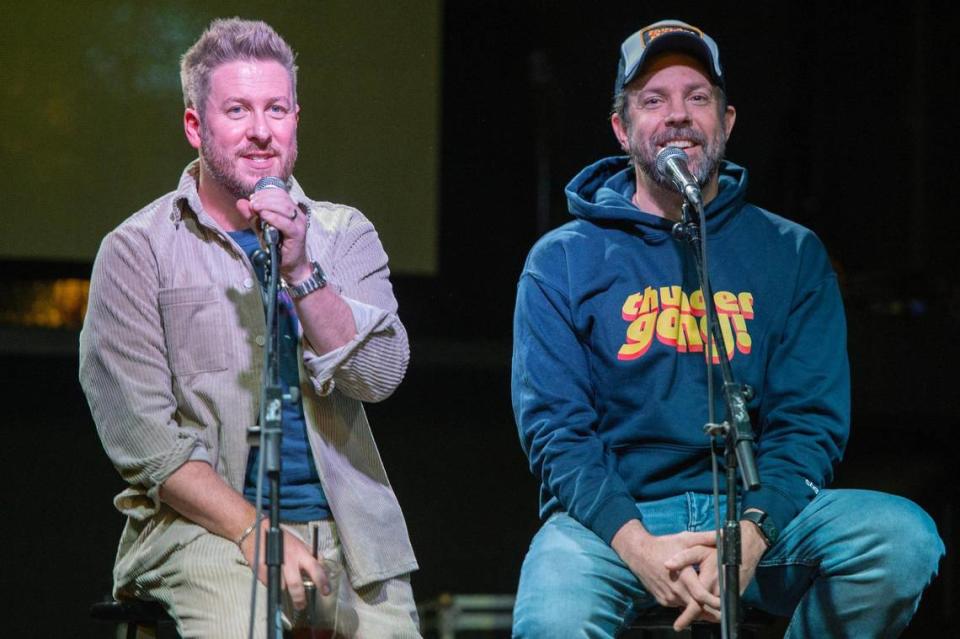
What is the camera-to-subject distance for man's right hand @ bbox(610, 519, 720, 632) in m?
2.48

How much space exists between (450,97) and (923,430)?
1960 millimetres

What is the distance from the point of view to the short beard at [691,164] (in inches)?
116

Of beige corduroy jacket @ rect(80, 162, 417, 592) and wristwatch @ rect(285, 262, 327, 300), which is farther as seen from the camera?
beige corduroy jacket @ rect(80, 162, 417, 592)

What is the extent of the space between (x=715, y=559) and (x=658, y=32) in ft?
4.00

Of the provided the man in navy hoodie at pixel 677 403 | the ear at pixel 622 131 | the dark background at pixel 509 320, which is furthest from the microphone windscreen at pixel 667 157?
the dark background at pixel 509 320

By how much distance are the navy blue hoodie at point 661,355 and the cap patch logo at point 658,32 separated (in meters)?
0.37

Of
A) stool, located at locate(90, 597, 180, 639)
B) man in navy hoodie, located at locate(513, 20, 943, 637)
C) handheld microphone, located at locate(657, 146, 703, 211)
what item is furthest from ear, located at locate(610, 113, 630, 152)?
stool, located at locate(90, 597, 180, 639)

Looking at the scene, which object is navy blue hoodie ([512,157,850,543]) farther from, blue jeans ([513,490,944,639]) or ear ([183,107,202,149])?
ear ([183,107,202,149])

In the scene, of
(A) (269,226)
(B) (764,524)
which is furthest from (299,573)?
(B) (764,524)

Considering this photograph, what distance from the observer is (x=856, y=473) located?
15.0ft

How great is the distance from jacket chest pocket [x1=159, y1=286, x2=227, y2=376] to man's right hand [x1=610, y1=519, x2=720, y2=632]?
91cm

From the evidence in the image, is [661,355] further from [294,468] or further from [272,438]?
[272,438]

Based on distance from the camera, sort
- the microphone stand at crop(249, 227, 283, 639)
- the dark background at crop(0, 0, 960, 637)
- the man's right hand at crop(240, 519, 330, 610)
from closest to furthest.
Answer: the microphone stand at crop(249, 227, 283, 639) → the man's right hand at crop(240, 519, 330, 610) → the dark background at crop(0, 0, 960, 637)

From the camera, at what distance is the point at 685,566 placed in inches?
98.4
